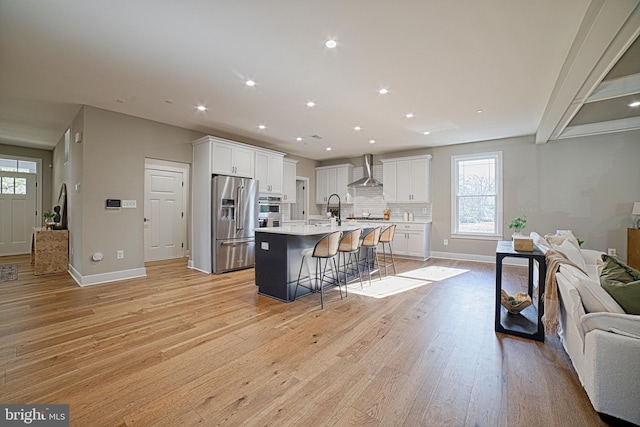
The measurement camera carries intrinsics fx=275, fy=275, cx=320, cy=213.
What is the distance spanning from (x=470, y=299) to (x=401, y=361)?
6.51ft

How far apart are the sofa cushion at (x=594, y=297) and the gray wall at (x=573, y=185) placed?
4.65m

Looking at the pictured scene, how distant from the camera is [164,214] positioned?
6316 mm

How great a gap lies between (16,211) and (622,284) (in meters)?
10.5

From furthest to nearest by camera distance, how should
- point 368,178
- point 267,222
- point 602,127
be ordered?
point 368,178 → point 267,222 → point 602,127

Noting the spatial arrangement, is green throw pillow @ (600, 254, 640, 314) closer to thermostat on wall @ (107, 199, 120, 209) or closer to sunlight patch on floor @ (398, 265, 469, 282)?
sunlight patch on floor @ (398, 265, 469, 282)

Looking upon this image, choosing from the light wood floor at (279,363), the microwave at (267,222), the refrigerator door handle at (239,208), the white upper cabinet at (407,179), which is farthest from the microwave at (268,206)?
the white upper cabinet at (407,179)

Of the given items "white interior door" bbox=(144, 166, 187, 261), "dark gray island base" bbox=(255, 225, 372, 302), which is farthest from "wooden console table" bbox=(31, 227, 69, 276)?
"dark gray island base" bbox=(255, 225, 372, 302)

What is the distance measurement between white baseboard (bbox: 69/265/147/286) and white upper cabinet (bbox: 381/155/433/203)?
221 inches

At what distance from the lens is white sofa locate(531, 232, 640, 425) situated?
1.48 meters

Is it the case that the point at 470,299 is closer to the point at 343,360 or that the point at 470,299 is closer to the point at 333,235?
the point at 333,235

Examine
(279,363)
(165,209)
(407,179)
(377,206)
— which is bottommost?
(279,363)

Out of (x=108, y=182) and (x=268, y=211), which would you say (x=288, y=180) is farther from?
(x=108, y=182)

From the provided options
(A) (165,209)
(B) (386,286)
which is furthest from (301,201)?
(B) (386,286)

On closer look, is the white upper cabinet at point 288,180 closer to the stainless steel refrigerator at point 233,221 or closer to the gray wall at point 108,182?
the stainless steel refrigerator at point 233,221
